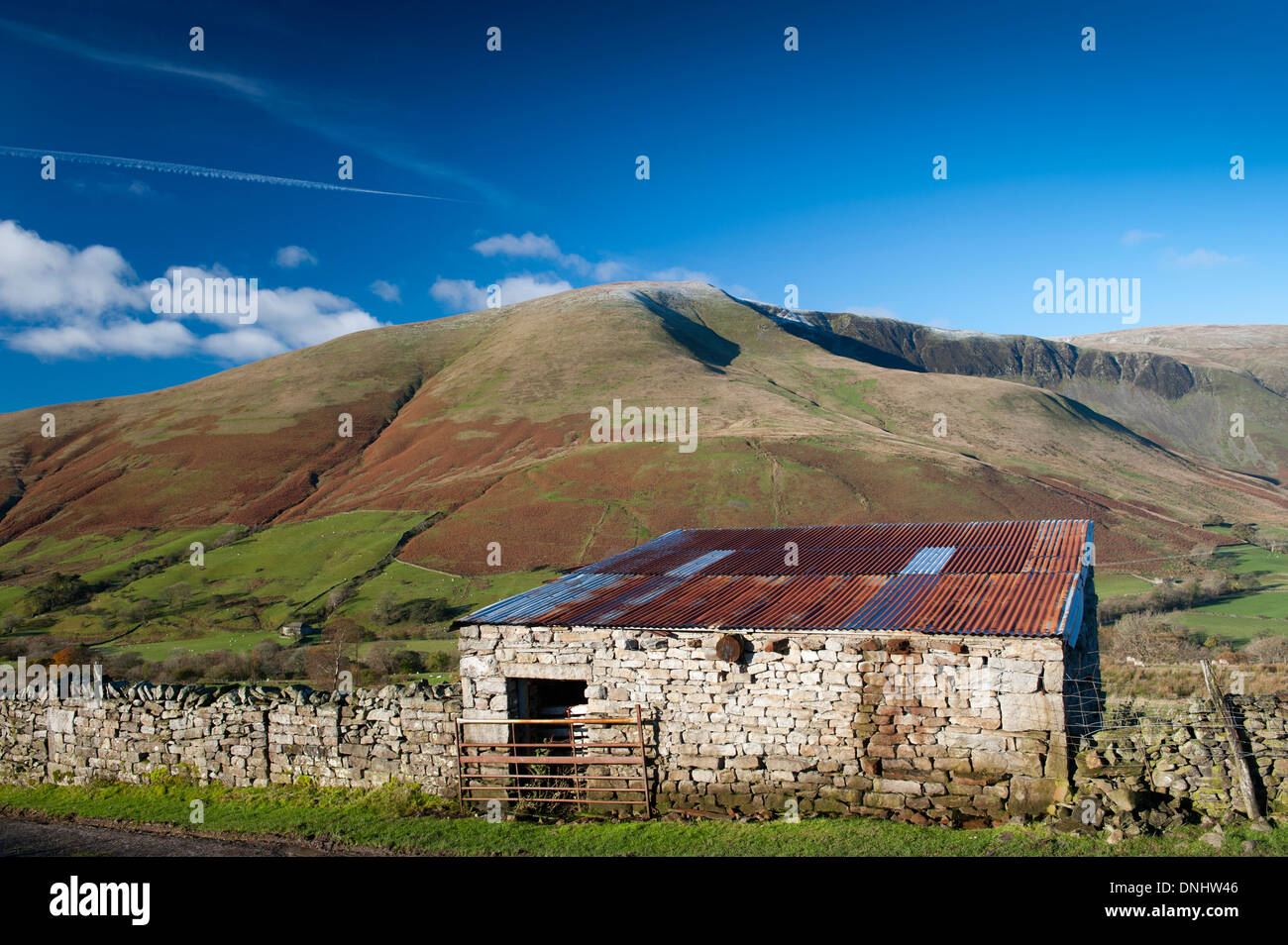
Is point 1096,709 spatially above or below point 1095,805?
above

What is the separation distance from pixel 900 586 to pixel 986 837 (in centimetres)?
502

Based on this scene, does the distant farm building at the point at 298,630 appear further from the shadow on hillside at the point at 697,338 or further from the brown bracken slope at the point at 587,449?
the shadow on hillside at the point at 697,338

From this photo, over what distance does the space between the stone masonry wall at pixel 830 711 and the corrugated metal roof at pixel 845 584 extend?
0.33m

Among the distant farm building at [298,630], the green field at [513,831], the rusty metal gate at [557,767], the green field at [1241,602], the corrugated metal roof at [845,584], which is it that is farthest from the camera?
the distant farm building at [298,630]

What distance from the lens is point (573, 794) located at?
13.6 metres

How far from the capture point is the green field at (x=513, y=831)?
9688 millimetres

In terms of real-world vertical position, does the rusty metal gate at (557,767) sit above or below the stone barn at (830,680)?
below
